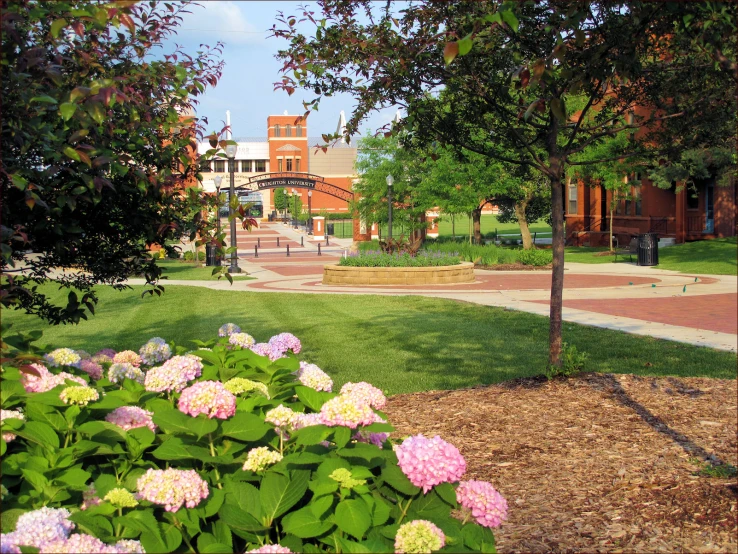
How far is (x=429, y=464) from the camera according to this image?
99.3 inches

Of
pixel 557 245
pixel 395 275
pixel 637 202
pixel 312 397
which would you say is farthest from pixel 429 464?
pixel 637 202

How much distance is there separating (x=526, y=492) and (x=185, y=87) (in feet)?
11.1

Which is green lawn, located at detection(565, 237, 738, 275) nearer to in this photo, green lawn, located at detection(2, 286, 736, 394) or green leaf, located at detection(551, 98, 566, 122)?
green lawn, located at detection(2, 286, 736, 394)

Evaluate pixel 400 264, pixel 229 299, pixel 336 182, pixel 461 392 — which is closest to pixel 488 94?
pixel 461 392

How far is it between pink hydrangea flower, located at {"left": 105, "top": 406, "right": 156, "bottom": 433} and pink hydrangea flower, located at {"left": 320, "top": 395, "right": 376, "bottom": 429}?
72cm

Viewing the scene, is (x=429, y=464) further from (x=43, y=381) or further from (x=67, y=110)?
(x=67, y=110)

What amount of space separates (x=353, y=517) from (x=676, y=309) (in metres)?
12.4

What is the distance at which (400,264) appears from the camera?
2166 cm

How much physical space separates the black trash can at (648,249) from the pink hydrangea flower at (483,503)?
79.6ft

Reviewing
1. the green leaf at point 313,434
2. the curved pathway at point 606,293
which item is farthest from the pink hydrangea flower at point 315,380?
the curved pathway at point 606,293

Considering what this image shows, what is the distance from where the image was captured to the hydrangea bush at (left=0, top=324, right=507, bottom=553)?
2.45 meters

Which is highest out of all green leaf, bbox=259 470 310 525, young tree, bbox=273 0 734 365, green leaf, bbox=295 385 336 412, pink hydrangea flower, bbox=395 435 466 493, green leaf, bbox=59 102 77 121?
young tree, bbox=273 0 734 365

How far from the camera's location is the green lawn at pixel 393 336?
8.46 meters

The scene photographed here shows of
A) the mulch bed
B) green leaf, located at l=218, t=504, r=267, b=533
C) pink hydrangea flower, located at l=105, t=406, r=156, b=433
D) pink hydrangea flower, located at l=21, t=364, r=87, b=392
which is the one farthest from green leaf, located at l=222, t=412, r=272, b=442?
the mulch bed
